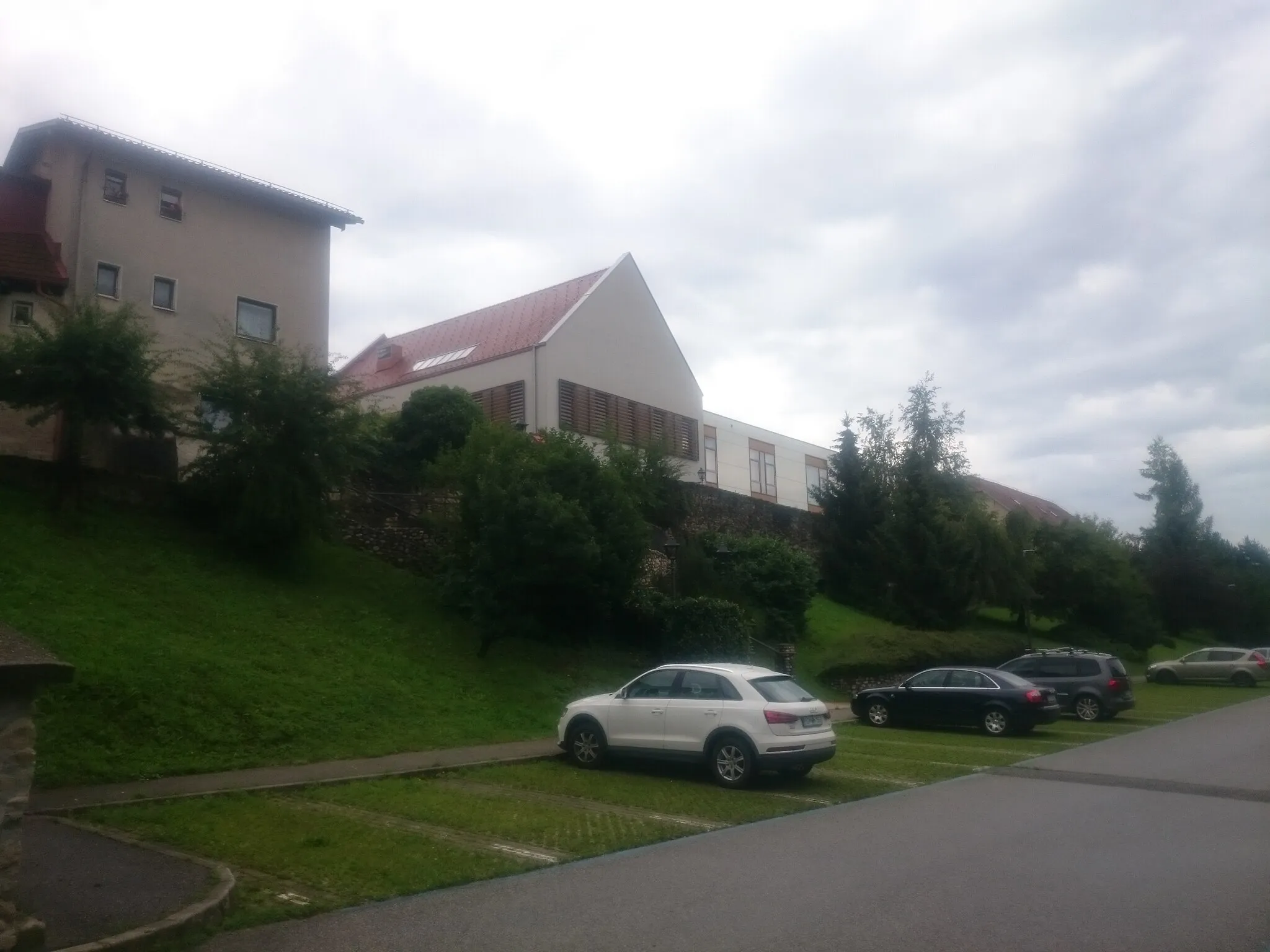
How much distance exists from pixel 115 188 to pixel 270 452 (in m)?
10.4

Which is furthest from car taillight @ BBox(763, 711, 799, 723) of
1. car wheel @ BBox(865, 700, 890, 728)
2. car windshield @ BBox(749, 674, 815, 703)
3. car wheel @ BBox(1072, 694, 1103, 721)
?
car wheel @ BBox(1072, 694, 1103, 721)

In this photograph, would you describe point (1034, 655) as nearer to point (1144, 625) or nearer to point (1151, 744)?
point (1151, 744)

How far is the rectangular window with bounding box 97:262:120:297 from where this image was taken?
26016 millimetres

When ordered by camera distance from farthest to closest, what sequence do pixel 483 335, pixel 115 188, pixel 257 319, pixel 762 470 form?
1. pixel 762 470
2. pixel 483 335
3. pixel 257 319
4. pixel 115 188

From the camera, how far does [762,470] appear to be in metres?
53.2

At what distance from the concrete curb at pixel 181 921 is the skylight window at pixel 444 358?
32.8 m

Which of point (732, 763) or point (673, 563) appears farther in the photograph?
point (673, 563)

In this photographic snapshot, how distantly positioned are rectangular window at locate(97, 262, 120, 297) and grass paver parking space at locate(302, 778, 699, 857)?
18.5m

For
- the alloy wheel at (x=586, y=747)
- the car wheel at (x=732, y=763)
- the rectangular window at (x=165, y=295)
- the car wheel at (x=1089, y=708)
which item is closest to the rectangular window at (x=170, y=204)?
the rectangular window at (x=165, y=295)

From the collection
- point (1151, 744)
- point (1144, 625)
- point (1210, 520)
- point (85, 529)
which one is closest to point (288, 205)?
point (85, 529)

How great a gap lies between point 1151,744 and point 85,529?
2024 centimetres

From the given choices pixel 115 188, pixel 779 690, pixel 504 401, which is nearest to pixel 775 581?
pixel 504 401

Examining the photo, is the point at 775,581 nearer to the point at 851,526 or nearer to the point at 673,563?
the point at 673,563

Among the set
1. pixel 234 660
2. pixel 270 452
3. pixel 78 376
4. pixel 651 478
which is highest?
pixel 78 376
